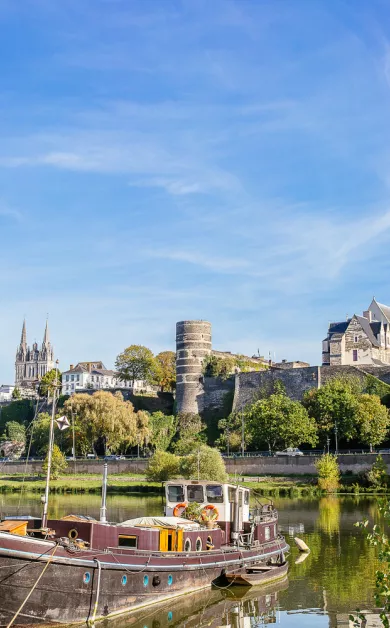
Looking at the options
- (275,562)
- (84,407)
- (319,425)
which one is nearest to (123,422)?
(84,407)

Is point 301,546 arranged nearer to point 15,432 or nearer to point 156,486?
point 156,486

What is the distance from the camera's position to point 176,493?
26406mm

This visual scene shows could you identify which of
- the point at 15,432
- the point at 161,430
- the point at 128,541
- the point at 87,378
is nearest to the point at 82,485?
the point at 161,430

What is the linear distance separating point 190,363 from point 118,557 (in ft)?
218

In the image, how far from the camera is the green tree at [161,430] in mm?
81312

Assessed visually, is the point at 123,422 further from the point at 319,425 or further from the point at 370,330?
the point at 370,330

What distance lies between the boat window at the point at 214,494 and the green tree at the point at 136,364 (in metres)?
71.9

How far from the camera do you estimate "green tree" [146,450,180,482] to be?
6227 cm

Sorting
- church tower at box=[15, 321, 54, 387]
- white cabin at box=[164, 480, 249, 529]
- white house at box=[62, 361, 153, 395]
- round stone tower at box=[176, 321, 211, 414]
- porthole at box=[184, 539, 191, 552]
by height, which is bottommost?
porthole at box=[184, 539, 191, 552]

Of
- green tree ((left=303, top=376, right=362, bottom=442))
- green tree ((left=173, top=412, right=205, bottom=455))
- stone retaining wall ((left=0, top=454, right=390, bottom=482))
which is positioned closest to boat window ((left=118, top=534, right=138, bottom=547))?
stone retaining wall ((left=0, top=454, right=390, bottom=482))

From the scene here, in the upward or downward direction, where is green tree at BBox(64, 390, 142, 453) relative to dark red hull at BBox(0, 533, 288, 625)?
upward

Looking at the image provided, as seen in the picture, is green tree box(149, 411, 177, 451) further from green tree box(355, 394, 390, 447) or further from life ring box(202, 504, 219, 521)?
life ring box(202, 504, 219, 521)

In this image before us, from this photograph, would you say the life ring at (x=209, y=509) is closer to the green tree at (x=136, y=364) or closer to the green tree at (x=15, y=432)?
the green tree at (x=15, y=432)

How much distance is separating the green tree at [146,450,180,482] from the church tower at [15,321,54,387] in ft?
402
